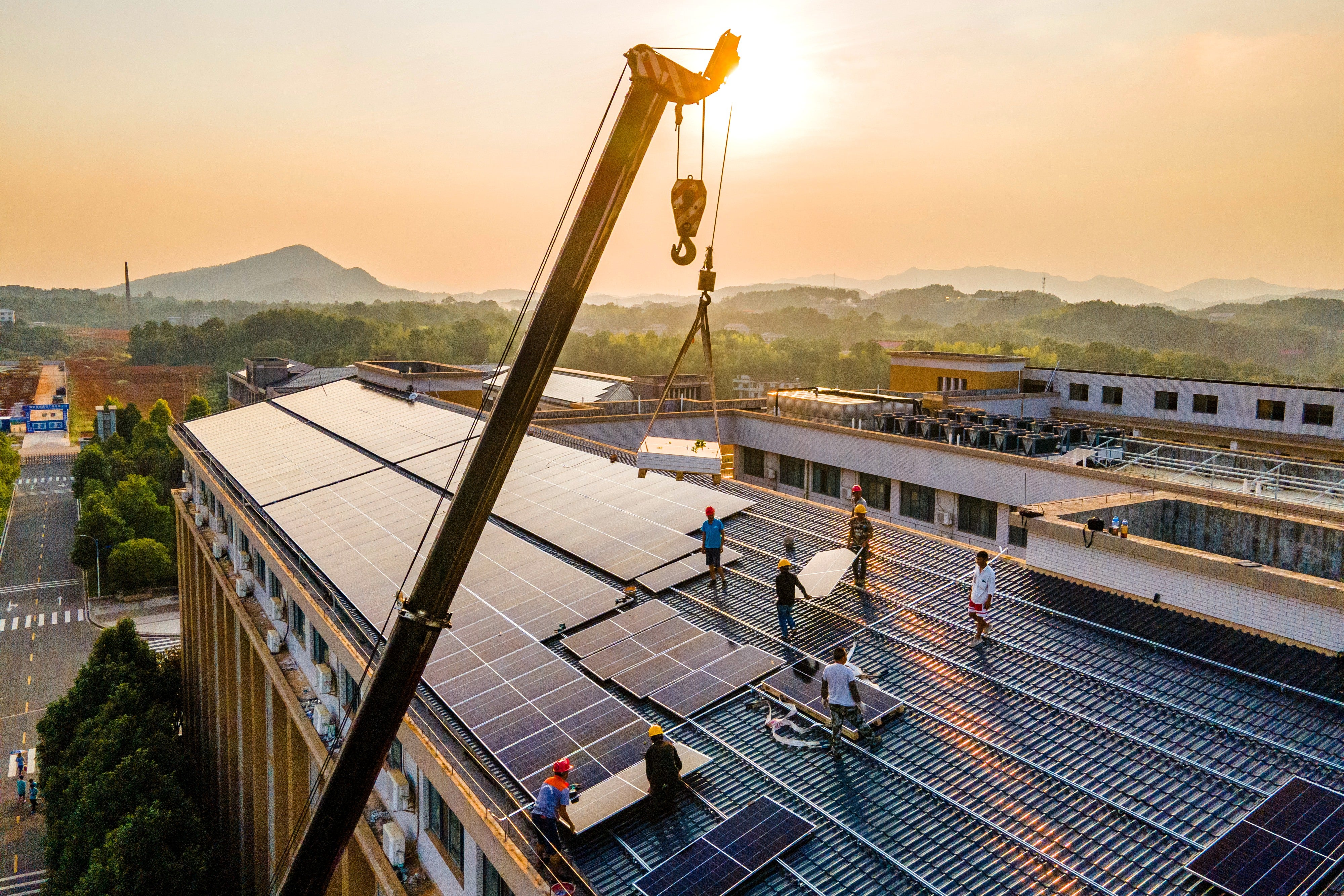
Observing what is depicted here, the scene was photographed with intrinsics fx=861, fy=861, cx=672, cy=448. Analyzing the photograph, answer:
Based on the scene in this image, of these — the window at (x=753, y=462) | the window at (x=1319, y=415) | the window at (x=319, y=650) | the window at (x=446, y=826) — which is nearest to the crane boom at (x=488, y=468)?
the window at (x=446, y=826)

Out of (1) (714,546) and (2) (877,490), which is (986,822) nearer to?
(1) (714,546)

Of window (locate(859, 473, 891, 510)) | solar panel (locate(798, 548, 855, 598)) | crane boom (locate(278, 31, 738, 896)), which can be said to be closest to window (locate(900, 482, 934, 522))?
window (locate(859, 473, 891, 510))

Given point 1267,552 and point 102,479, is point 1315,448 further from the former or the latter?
point 102,479

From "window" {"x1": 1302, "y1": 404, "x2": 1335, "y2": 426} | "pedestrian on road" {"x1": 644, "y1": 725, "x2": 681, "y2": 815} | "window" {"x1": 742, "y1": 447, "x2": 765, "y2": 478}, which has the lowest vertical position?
"pedestrian on road" {"x1": 644, "y1": 725, "x2": 681, "y2": 815}

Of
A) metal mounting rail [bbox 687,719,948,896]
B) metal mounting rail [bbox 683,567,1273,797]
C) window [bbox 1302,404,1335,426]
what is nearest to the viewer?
metal mounting rail [bbox 687,719,948,896]

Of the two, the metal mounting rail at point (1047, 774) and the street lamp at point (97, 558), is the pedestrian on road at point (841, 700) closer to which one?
the metal mounting rail at point (1047, 774)

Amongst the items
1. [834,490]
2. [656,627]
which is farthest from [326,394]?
[656,627]

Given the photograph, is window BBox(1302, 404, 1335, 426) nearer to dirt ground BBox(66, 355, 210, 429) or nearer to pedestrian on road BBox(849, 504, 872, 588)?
pedestrian on road BBox(849, 504, 872, 588)
